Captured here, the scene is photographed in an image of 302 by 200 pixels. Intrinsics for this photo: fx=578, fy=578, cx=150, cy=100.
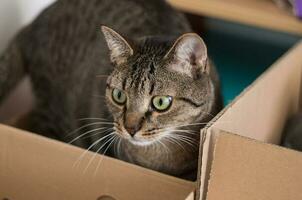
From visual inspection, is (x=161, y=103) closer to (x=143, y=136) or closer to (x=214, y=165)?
(x=143, y=136)

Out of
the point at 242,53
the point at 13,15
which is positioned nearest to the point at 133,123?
the point at 13,15

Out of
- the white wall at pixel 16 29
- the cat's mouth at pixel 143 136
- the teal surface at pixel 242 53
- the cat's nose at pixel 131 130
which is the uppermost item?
the cat's nose at pixel 131 130

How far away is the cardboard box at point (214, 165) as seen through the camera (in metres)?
1.03

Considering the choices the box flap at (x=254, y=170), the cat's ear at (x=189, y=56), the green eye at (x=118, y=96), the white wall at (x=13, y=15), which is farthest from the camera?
the white wall at (x=13, y=15)

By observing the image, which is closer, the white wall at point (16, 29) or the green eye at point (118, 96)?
the green eye at point (118, 96)

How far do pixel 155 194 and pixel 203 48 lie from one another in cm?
31

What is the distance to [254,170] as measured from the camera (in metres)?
1.03

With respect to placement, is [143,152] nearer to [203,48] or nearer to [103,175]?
[103,175]

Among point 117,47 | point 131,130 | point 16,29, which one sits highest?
point 117,47

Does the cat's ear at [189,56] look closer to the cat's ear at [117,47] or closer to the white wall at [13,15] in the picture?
the cat's ear at [117,47]

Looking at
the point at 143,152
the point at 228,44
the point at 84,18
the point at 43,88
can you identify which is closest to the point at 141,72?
the point at 143,152

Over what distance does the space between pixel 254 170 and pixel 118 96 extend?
0.38 m

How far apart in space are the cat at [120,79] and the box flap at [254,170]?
0.22 metres

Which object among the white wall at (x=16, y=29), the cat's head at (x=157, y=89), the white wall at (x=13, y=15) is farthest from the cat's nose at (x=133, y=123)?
the white wall at (x=13, y=15)
